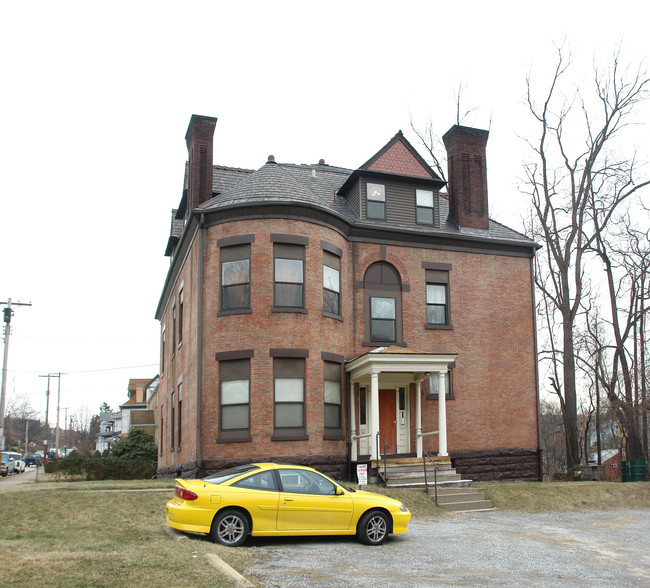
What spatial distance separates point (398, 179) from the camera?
24828 mm

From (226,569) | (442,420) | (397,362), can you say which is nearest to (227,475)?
(226,569)

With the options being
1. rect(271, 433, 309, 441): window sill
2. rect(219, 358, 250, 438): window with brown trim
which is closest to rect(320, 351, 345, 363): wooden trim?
rect(219, 358, 250, 438): window with brown trim

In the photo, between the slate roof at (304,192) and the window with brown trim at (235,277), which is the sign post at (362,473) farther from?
the slate roof at (304,192)

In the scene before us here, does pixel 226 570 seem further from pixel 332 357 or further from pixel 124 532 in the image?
pixel 332 357

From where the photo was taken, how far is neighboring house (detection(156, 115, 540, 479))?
2061 cm

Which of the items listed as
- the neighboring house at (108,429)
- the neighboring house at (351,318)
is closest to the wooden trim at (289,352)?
the neighboring house at (351,318)

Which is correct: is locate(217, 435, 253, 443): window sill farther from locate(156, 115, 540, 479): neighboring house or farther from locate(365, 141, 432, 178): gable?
locate(365, 141, 432, 178): gable

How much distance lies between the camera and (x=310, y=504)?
12.1 m

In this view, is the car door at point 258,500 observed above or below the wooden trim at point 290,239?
below

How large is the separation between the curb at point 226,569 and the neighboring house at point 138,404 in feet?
153

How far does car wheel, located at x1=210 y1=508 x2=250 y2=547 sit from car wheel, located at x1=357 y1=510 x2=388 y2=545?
6.54 ft

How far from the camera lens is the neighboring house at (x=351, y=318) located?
20609 mm

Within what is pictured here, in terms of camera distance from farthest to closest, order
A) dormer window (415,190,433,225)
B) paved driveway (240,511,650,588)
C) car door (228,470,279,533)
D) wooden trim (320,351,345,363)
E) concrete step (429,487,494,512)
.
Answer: dormer window (415,190,433,225) → wooden trim (320,351,345,363) → concrete step (429,487,494,512) → car door (228,470,279,533) → paved driveway (240,511,650,588)

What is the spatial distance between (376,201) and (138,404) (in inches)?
2886
